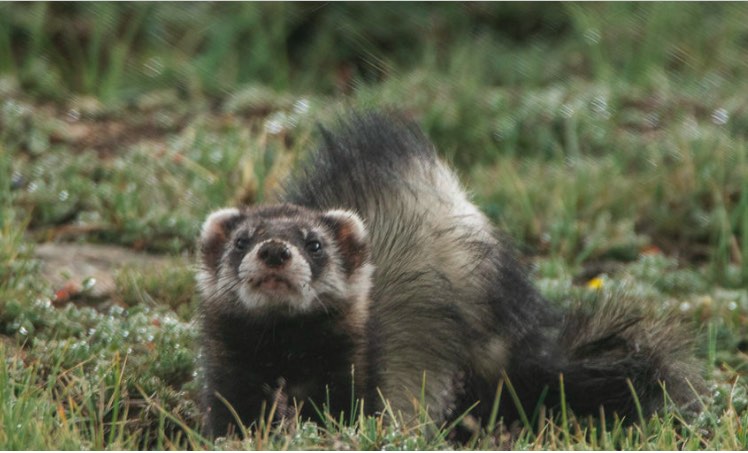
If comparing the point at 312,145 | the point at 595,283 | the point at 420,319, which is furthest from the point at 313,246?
the point at 312,145

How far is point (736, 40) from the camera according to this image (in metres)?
11.8

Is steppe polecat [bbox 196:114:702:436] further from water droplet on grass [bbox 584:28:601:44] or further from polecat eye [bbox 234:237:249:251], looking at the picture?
water droplet on grass [bbox 584:28:601:44]

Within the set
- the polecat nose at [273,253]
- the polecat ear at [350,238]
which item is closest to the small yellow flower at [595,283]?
the polecat ear at [350,238]

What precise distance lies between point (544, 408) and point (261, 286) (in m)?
1.47

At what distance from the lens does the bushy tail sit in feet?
19.6

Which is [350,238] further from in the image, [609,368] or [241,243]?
[609,368]

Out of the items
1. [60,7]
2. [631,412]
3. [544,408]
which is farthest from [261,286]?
[60,7]

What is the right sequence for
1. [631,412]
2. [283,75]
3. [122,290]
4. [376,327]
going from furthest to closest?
[283,75], [122,290], [631,412], [376,327]

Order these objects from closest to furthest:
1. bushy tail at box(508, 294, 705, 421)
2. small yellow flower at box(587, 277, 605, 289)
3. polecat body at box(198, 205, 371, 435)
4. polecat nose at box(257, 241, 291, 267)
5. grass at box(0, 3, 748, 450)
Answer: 1. polecat nose at box(257, 241, 291, 267)
2. polecat body at box(198, 205, 371, 435)
3. grass at box(0, 3, 748, 450)
4. bushy tail at box(508, 294, 705, 421)
5. small yellow flower at box(587, 277, 605, 289)

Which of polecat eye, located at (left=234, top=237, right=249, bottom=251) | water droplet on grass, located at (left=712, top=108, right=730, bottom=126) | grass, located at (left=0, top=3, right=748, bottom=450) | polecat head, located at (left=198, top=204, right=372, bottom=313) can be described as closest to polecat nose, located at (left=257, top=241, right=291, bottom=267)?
polecat head, located at (left=198, top=204, right=372, bottom=313)

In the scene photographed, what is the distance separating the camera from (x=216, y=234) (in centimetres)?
563

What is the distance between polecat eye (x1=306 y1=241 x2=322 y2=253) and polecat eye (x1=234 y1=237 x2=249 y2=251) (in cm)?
25

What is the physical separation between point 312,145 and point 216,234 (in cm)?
334

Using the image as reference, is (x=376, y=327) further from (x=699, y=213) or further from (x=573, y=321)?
(x=699, y=213)
